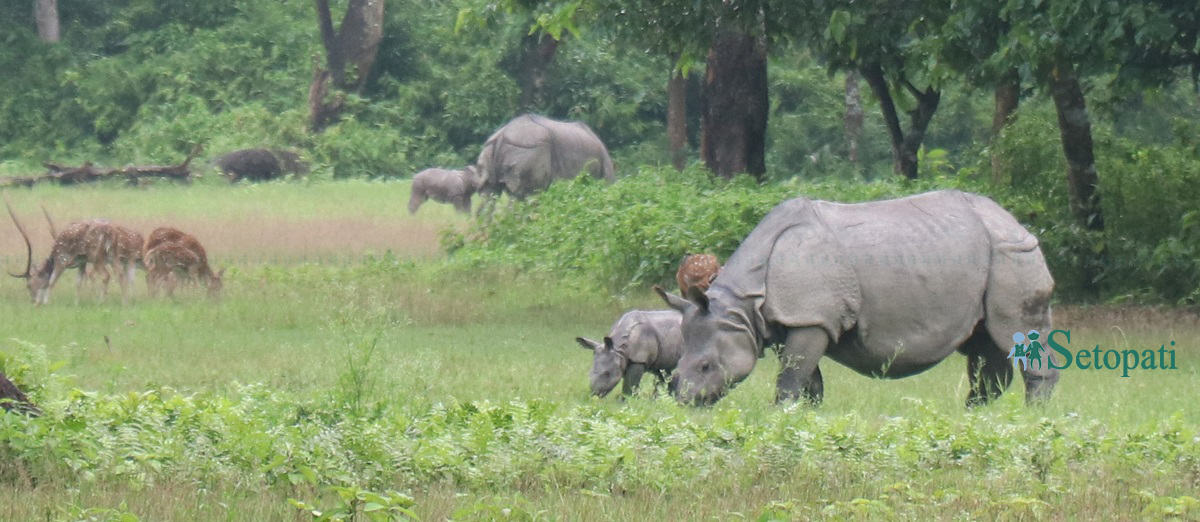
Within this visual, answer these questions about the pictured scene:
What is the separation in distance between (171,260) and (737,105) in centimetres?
765

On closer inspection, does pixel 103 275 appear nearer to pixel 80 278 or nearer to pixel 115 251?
pixel 80 278

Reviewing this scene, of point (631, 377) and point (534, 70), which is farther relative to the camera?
point (534, 70)

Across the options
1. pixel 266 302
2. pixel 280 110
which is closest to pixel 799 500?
pixel 266 302

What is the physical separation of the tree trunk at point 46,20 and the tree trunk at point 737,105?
23.6 m

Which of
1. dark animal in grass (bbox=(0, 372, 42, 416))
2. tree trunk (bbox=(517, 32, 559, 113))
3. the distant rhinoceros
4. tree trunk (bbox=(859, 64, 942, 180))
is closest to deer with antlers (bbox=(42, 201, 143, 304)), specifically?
the distant rhinoceros

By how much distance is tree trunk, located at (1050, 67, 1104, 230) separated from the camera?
1712 centimetres

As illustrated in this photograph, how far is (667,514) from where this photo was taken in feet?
24.5

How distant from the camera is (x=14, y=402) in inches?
327

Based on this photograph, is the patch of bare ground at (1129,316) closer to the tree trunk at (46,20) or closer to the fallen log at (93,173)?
the fallen log at (93,173)

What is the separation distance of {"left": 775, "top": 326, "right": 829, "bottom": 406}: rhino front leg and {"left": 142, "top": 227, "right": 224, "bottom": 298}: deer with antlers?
911cm

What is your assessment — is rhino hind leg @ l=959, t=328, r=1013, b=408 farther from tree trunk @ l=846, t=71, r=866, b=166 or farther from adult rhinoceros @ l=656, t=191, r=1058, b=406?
tree trunk @ l=846, t=71, r=866, b=166

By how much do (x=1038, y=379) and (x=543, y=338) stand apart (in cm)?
617

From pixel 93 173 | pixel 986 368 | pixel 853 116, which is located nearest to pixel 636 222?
pixel 986 368

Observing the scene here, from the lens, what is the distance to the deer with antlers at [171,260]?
1792cm
